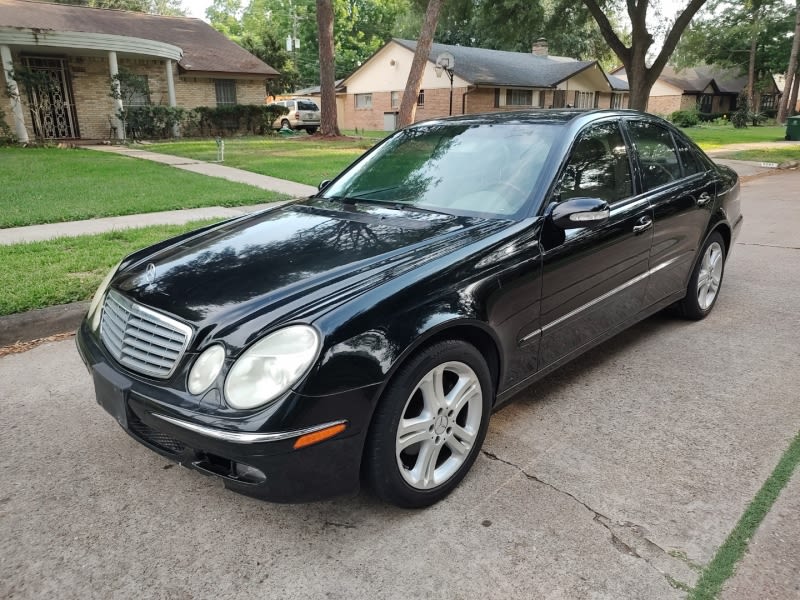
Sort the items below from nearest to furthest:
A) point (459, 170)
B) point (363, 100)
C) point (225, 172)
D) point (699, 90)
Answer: point (459, 170), point (225, 172), point (363, 100), point (699, 90)

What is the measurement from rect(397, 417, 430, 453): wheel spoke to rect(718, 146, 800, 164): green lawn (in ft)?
58.7

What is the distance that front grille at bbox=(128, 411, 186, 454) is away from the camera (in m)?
2.29

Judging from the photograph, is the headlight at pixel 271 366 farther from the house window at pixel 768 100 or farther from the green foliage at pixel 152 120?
the house window at pixel 768 100

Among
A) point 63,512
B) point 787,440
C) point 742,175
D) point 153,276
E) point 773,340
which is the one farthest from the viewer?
point 742,175

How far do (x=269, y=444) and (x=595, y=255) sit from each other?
6.91ft

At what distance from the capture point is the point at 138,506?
2604mm

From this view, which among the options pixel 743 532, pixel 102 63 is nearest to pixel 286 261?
pixel 743 532

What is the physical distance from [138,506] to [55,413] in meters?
1.14

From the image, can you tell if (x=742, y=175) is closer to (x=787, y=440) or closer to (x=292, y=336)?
(x=787, y=440)

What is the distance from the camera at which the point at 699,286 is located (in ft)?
15.2

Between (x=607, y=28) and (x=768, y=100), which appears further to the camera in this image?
(x=768, y=100)

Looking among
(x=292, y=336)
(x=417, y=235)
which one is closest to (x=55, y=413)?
(x=292, y=336)

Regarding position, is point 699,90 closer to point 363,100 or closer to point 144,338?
point 363,100

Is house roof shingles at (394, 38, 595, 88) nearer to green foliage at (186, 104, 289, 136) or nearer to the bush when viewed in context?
the bush
